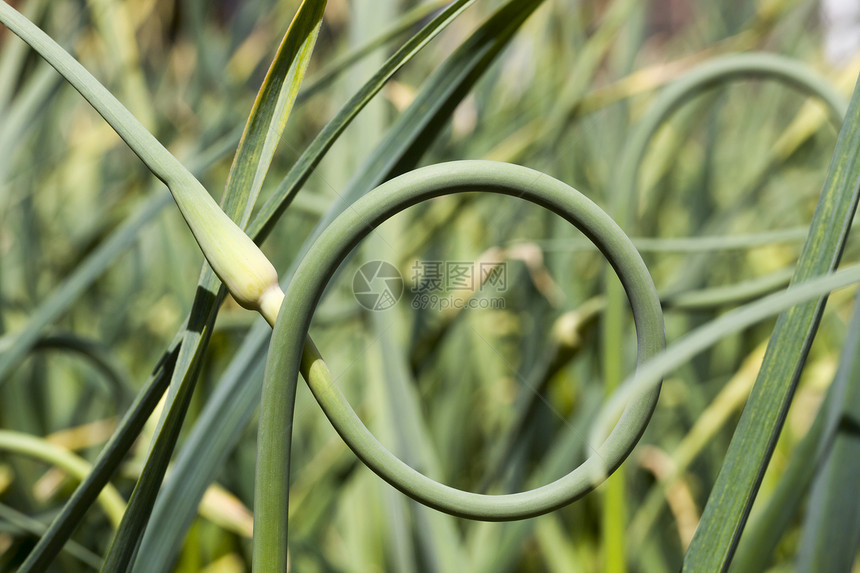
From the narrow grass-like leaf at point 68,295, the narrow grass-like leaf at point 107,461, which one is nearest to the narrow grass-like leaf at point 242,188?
the narrow grass-like leaf at point 107,461

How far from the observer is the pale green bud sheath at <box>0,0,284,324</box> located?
4.0 inches

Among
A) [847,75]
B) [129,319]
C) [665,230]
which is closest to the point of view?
[847,75]

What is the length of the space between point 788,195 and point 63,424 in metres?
0.54

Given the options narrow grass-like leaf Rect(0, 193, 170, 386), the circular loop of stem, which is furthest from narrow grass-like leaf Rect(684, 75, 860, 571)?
narrow grass-like leaf Rect(0, 193, 170, 386)

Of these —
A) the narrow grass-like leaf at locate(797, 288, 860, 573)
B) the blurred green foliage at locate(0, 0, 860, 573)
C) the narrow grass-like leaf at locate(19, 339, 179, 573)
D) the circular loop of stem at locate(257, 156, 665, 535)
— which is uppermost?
the blurred green foliage at locate(0, 0, 860, 573)

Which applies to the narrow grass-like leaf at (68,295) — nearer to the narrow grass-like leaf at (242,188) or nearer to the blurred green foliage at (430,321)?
the blurred green foliage at (430,321)

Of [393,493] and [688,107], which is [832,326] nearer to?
[688,107]

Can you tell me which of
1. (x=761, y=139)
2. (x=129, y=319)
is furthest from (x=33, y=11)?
(x=761, y=139)

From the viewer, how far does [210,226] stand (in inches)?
4.0

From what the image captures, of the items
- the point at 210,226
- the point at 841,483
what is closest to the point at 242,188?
the point at 210,226

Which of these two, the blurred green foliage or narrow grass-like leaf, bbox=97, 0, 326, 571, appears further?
the blurred green foliage

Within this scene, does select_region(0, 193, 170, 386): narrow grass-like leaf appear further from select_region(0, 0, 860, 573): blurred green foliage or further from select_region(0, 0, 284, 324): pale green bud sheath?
select_region(0, 0, 284, 324): pale green bud sheath

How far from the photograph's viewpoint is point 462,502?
99 millimetres

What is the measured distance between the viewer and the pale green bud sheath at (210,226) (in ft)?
0.33
